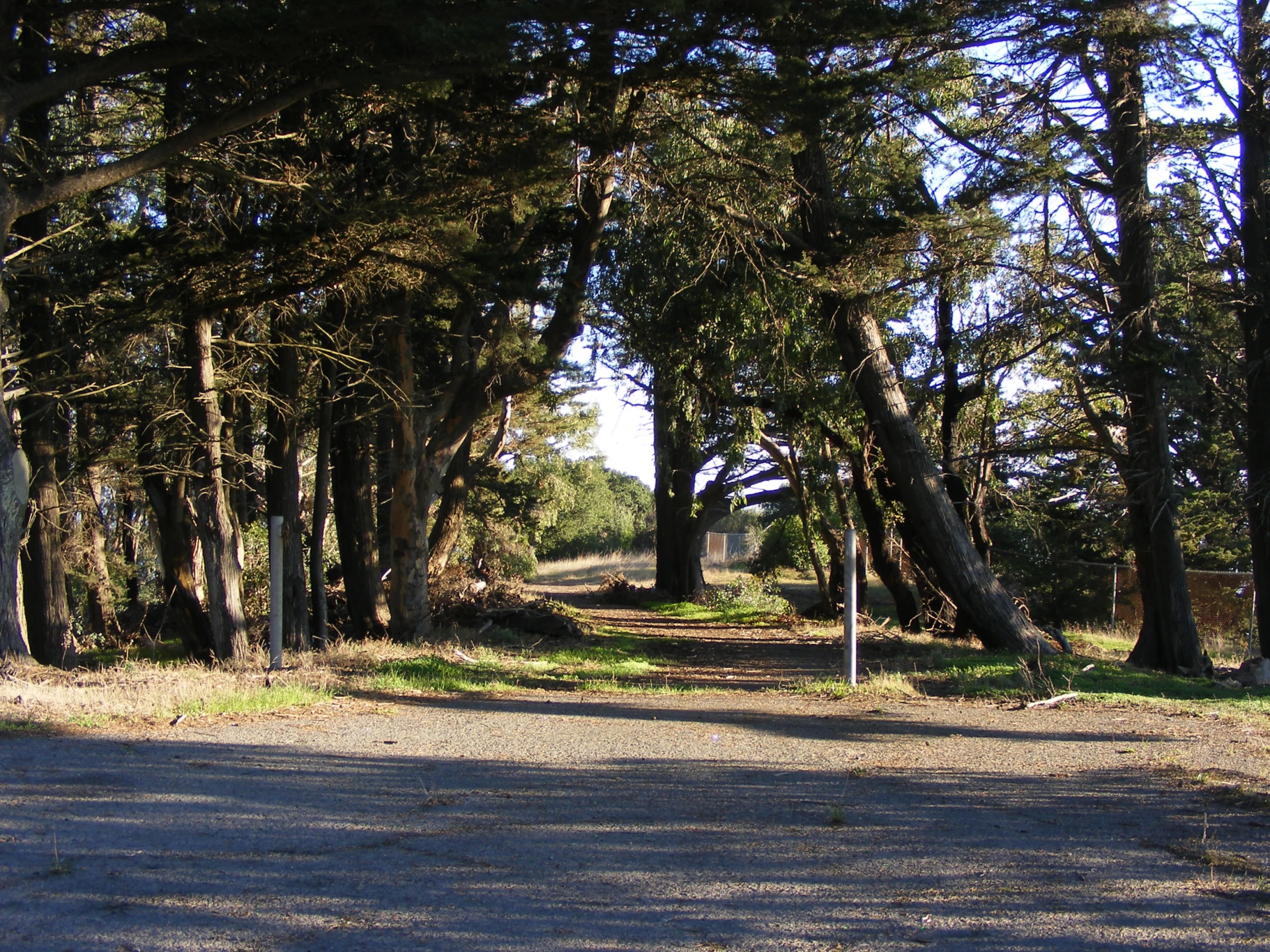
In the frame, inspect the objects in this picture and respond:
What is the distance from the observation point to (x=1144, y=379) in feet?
46.6

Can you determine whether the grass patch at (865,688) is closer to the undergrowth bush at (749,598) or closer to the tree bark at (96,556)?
the tree bark at (96,556)

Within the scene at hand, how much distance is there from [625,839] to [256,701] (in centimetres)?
450

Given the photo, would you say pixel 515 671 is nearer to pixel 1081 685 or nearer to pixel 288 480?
pixel 288 480

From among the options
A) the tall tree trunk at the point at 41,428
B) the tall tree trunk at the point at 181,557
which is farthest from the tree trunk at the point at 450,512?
the tall tree trunk at the point at 41,428

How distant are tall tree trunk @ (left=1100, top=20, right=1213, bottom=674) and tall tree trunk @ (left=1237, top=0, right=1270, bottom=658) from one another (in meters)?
1.09

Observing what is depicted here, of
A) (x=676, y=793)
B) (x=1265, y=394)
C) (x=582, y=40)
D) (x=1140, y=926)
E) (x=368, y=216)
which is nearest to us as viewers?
(x=1140, y=926)

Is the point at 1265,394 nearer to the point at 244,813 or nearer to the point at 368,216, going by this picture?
the point at 368,216

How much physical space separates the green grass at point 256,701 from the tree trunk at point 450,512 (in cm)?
1307

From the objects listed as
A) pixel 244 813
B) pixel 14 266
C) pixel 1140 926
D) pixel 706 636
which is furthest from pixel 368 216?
pixel 706 636

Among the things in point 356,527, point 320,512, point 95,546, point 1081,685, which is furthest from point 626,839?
point 95,546

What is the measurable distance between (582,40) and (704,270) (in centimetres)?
402

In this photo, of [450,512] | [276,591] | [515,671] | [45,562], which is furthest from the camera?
[450,512]

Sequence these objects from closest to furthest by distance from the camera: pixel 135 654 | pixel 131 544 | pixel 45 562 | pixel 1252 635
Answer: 1. pixel 45 562
2. pixel 1252 635
3. pixel 135 654
4. pixel 131 544

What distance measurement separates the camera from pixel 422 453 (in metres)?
15.6
